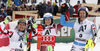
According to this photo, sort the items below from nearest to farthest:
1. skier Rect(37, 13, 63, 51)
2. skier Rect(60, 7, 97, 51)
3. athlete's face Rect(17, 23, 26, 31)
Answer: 1. skier Rect(60, 7, 97, 51)
2. athlete's face Rect(17, 23, 26, 31)
3. skier Rect(37, 13, 63, 51)

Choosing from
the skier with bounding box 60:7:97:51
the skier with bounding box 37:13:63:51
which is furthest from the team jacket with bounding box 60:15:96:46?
the skier with bounding box 37:13:63:51

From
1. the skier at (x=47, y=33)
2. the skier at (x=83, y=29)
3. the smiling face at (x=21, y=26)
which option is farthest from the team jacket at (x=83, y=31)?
the smiling face at (x=21, y=26)

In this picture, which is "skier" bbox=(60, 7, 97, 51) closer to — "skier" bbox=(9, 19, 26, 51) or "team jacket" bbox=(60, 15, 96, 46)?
"team jacket" bbox=(60, 15, 96, 46)

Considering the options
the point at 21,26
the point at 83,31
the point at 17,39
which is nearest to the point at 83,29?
the point at 83,31

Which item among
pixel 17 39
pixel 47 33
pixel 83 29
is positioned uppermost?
pixel 83 29

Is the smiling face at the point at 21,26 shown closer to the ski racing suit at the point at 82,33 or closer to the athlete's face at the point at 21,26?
the athlete's face at the point at 21,26

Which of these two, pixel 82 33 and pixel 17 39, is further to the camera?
pixel 17 39

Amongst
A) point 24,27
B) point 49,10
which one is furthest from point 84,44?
point 49,10

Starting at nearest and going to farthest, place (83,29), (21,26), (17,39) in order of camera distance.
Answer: (83,29) → (21,26) → (17,39)

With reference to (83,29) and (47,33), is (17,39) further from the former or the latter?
(83,29)

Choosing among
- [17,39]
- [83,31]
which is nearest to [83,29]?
[83,31]

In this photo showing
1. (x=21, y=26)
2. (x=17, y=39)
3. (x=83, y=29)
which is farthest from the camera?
(x=17, y=39)

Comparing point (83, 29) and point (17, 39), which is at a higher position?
point (83, 29)

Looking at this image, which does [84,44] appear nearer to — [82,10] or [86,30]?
[86,30]
